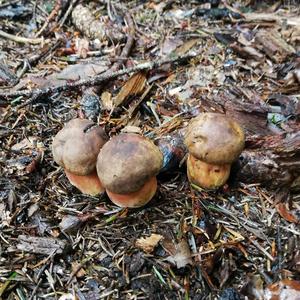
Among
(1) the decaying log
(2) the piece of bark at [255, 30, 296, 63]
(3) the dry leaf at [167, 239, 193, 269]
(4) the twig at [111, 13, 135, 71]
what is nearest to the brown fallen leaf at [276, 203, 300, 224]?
(1) the decaying log

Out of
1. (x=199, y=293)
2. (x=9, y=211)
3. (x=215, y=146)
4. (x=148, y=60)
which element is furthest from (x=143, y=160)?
(x=148, y=60)

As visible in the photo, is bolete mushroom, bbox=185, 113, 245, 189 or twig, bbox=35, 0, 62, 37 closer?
bolete mushroom, bbox=185, 113, 245, 189

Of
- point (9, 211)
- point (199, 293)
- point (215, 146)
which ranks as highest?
point (215, 146)

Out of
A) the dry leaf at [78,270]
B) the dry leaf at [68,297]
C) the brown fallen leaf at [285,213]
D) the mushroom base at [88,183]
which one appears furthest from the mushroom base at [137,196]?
the brown fallen leaf at [285,213]

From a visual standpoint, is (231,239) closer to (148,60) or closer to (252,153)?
(252,153)

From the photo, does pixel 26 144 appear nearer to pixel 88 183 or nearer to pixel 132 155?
pixel 88 183

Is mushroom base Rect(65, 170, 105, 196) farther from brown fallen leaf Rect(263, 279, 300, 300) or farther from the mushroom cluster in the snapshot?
brown fallen leaf Rect(263, 279, 300, 300)

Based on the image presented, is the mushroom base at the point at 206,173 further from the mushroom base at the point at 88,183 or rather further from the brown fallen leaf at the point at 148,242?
the mushroom base at the point at 88,183
